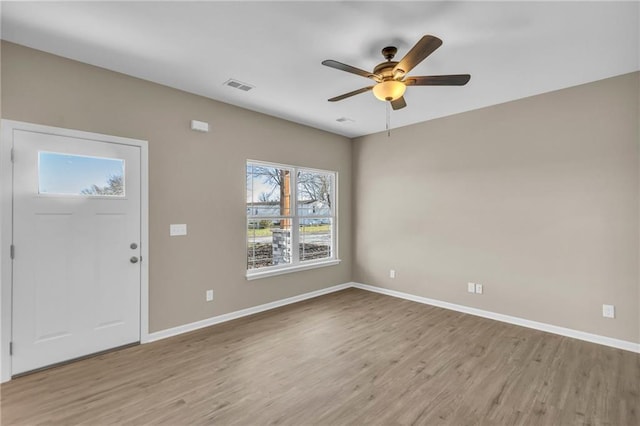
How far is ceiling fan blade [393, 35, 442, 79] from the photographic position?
6.27 ft

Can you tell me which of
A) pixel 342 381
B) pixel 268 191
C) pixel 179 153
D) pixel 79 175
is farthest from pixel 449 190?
pixel 79 175

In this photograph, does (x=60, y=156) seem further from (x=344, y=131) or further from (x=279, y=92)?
(x=344, y=131)

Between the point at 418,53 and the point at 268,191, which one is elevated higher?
the point at 418,53

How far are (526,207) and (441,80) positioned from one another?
2315mm

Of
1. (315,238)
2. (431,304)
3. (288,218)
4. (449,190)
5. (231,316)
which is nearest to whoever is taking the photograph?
(231,316)

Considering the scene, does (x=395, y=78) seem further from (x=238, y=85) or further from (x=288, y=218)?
(x=288, y=218)

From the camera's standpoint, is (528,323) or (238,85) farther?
(528,323)

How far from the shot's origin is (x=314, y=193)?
5230mm

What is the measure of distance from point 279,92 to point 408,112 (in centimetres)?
190

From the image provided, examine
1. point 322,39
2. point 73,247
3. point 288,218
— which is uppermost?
point 322,39

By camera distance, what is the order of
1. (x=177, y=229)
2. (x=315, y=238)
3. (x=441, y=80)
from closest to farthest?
(x=441, y=80) → (x=177, y=229) → (x=315, y=238)

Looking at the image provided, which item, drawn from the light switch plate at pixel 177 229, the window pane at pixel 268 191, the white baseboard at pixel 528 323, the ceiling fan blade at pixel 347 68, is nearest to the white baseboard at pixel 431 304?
the white baseboard at pixel 528 323

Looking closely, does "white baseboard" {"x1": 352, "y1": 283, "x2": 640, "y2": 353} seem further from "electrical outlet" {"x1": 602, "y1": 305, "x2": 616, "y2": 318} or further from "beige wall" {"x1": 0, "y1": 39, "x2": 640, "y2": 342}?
"electrical outlet" {"x1": 602, "y1": 305, "x2": 616, "y2": 318}

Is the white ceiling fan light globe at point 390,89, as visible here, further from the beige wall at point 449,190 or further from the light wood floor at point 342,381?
the light wood floor at point 342,381
